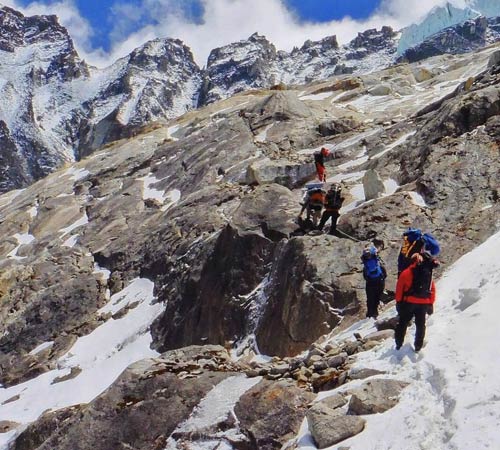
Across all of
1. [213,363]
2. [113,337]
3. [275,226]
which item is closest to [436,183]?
[275,226]

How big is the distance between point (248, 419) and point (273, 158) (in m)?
28.9

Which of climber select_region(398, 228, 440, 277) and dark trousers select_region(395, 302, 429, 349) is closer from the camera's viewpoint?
dark trousers select_region(395, 302, 429, 349)

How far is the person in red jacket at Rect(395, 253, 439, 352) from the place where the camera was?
38.1ft

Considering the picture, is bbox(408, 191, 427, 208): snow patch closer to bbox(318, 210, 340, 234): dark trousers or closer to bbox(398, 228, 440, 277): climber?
bbox(318, 210, 340, 234): dark trousers

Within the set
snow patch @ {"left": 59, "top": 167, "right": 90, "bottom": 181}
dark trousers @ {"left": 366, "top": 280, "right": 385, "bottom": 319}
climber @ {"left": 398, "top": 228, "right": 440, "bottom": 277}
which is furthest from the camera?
snow patch @ {"left": 59, "top": 167, "right": 90, "bottom": 181}

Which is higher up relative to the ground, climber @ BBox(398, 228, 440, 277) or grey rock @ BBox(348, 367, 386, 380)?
climber @ BBox(398, 228, 440, 277)

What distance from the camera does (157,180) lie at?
158 ft

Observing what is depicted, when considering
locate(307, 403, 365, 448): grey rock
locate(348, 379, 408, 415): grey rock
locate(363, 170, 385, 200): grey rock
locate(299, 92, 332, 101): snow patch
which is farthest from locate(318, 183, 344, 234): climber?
locate(299, 92, 332, 101): snow patch

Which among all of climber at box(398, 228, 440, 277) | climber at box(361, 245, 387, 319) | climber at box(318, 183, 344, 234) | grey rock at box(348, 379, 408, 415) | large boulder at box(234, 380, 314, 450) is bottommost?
large boulder at box(234, 380, 314, 450)

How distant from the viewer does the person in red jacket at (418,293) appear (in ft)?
38.1

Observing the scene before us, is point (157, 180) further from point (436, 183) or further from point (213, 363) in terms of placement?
point (213, 363)

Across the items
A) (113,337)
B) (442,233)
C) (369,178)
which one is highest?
(369,178)

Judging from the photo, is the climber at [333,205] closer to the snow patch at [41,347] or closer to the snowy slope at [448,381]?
the snowy slope at [448,381]

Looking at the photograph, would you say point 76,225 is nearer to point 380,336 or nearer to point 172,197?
point 172,197
